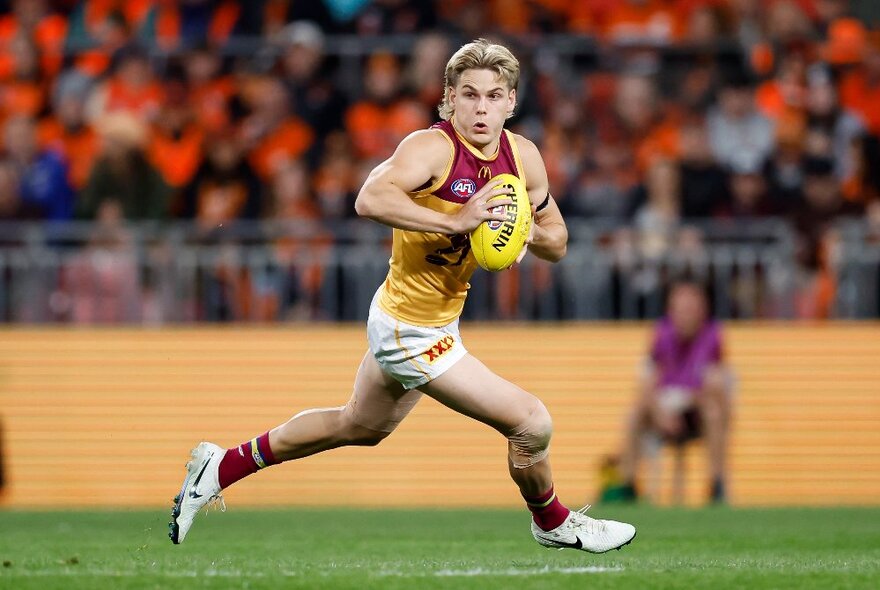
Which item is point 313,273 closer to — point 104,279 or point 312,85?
point 104,279

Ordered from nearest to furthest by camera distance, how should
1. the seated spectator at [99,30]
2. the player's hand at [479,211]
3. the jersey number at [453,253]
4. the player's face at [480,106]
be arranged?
1. the player's hand at [479,211]
2. the player's face at [480,106]
3. the jersey number at [453,253]
4. the seated spectator at [99,30]

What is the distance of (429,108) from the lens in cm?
1551

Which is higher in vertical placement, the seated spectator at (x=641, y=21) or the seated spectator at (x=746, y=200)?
the seated spectator at (x=641, y=21)

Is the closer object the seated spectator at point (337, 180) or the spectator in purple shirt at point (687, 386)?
the spectator in purple shirt at point (687, 386)

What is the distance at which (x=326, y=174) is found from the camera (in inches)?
600

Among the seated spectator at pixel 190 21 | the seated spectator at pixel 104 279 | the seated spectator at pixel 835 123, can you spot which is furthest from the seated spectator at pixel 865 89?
the seated spectator at pixel 104 279

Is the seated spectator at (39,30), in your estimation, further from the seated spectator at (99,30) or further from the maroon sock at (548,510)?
the maroon sock at (548,510)

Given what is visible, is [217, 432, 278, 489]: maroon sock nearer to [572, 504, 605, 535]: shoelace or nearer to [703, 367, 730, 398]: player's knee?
[572, 504, 605, 535]: shoelace

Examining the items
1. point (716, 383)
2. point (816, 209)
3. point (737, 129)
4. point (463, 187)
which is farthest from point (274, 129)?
point (463, 187)

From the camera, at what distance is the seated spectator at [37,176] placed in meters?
15.4

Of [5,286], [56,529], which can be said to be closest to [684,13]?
[5,286]

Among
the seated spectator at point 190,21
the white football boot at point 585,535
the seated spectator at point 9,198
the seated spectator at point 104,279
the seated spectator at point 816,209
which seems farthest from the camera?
the seated spectator at point 190,21

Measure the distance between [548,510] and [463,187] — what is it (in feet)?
5.12

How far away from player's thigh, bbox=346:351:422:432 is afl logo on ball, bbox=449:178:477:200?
2.91ft
